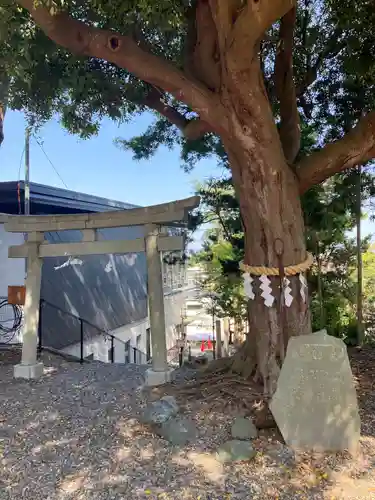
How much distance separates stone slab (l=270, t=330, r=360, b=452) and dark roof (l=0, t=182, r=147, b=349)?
512cm

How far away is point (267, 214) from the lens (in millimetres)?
4074

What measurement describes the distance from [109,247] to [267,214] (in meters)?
2.42

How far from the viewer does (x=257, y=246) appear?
4184 millimetres

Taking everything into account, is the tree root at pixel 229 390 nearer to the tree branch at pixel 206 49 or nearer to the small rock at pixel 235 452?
the small rock at pixel 235 452

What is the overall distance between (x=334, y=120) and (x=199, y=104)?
13.3 ft

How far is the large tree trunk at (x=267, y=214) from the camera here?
12.7 feet

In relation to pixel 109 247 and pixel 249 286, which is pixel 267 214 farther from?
pixel 109 247

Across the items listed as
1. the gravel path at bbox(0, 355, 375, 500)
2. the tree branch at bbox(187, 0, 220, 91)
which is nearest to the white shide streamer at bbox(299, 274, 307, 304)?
the gravel path at bbox(0, 355, 375, 500)

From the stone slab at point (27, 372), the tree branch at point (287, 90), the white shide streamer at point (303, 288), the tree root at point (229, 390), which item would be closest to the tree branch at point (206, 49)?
the tree branch at point (287, 90)

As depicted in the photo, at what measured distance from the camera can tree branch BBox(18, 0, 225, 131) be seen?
3762mm

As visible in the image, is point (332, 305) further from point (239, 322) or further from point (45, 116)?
point (45, 116)

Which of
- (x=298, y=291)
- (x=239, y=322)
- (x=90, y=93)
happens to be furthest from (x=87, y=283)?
(x=298, y=291)

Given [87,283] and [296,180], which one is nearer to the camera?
[296,180]

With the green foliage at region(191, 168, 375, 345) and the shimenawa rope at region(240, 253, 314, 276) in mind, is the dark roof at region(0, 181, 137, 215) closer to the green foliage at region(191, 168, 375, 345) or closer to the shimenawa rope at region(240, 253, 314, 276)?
the green foliage at region(191, 168, 375, 345)
